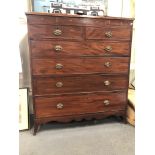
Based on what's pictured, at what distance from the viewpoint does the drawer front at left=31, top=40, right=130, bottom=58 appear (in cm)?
161

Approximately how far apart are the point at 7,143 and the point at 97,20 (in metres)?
1.40

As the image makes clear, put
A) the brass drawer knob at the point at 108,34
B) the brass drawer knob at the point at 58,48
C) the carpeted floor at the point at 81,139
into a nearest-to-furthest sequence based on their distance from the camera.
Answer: the carpeted floor at the point at 81,139
the brass drawer knob at the point at 58,48
the brass drawer knob at the point at 108,34

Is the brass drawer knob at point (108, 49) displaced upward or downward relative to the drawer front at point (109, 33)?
downward

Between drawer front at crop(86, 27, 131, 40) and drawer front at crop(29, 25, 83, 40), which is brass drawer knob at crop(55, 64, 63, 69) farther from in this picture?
drawer front at crop(86, 27, 131, 40)

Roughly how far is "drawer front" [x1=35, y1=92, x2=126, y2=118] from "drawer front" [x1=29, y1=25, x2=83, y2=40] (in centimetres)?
57

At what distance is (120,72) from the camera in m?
1.87

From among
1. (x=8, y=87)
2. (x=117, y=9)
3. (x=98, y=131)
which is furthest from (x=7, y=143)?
(x=117, y=9)

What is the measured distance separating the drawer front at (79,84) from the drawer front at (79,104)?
0.06m

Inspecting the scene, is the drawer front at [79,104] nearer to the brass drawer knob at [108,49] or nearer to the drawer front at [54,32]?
the brass drawer knob at [108,49]

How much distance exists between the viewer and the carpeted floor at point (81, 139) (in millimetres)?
1515

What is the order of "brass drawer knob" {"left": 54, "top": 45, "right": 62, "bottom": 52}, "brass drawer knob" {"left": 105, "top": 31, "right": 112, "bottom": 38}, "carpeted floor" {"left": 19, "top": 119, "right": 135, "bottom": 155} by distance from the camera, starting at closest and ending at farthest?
"carpeted floor" {"left": 19, "top": 119, "right": 135, "bottom": 155}
"brass drawer knob" {"left": 54, "top": 45, "right": 62, "bottom": 52}
"brass drawer knob" {"left": 105, "top": 31, "right": 112, "bottom": 38}

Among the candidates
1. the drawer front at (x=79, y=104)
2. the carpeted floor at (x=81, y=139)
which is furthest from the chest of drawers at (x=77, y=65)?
the carpeted floor at (x=81, y=139)

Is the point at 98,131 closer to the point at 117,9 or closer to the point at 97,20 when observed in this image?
the point at 97,20

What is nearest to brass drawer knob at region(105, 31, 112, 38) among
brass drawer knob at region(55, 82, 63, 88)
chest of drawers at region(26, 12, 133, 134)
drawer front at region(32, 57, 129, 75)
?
chest of drawers at region(26, 12, 133, 134)
